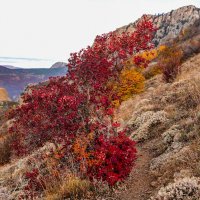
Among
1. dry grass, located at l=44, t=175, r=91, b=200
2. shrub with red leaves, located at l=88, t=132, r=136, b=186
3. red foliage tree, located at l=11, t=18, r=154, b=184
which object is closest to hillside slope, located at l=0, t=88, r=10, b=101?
red foliage tree, located at l=11, t=18, r=154, b=184

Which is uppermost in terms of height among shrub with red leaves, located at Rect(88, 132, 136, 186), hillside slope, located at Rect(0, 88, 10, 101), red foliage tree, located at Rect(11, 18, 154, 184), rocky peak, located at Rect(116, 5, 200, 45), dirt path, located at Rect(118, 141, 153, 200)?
rocky peak, located at Rect(116, 5, 200, 45)

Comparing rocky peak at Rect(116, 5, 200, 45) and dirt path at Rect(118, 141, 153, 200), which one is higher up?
rocky peak at Rect(116, 5, 200, 45)

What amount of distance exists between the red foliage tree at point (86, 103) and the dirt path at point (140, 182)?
1.27ft

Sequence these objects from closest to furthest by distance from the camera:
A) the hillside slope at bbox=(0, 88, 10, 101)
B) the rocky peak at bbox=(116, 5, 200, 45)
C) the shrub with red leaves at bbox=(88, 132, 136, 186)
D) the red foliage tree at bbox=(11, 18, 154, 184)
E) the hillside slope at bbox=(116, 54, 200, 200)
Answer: the hillside slope at bbox=(116, 54, 200, 200) → the shrub with red leaves at bbox=(88, 132, 136, 186) → the red foliage tree at bbox=(11, 18, 154, 184) → the rocky peak at bbox=(116, 5, 200, 45) → the hillside slope at bbox=(0, 88, 10, 101)

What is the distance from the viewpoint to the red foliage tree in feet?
28.7

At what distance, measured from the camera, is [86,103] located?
9.48 meters

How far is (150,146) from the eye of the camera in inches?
439

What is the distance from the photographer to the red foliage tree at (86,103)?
875 cm

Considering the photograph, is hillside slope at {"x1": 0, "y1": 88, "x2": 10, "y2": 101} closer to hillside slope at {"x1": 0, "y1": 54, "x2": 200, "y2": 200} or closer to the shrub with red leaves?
hillside slope at {"x1": 0, "y1": 54, "x2": 200, "y2": 200}

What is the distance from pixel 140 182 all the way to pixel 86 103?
2.85 metres

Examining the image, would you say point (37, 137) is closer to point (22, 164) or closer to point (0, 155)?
point (22, 164)

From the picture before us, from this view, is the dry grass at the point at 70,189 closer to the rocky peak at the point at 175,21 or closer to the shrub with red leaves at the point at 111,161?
the shrub with red leaves at the point at 111,161

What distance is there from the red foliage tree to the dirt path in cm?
39

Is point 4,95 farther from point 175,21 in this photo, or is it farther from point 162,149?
point 162,149
